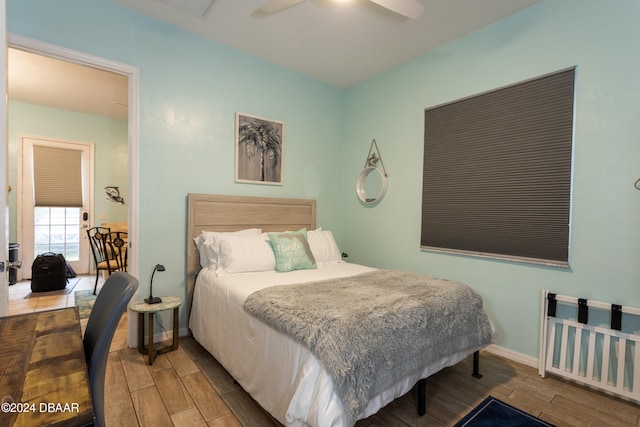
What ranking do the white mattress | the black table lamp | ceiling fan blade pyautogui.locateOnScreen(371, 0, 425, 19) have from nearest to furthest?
the white mattress
ceiling fan blade pyautogui.locateOnScreen(371, 0, 425, 19)
the black table lamp

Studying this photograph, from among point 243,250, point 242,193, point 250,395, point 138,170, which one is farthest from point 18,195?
point 250,395

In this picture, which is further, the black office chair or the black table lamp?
the black table lamp

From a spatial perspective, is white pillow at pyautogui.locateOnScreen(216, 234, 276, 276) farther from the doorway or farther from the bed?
the doorway

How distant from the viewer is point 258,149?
3262mm

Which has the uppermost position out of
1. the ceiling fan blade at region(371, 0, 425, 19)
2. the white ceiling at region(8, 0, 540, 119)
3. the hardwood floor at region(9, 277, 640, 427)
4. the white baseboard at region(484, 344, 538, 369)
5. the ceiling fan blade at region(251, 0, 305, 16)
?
the white ceiling at region(8, 0, 540, 119)

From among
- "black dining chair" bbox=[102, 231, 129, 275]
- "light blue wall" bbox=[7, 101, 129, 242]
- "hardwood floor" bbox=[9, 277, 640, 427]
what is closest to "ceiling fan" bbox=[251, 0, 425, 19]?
"hardwood floor" bbox=[9, 277, 640, 427]

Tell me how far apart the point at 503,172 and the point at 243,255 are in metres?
2.31

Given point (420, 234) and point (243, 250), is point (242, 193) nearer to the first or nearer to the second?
point (243, 250)

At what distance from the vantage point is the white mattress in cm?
131

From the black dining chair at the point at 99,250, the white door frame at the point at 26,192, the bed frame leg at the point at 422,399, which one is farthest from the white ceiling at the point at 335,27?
the white door frame at the point at 26,192

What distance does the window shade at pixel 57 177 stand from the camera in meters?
4.84

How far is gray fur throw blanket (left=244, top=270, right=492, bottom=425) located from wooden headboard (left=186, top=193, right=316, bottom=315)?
119 cm

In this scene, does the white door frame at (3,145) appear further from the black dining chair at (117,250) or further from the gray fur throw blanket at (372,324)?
the black dining chair at (117,250)

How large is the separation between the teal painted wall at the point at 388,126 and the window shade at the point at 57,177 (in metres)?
3.68
